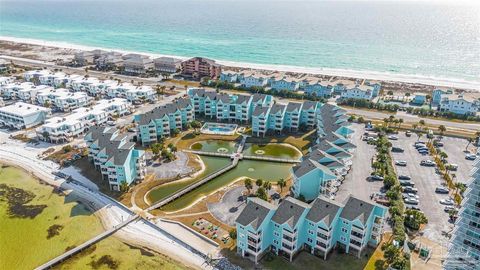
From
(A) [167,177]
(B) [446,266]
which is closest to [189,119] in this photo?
(A) [167,177]

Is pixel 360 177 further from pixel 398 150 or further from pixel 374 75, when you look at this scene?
pixel 374 75

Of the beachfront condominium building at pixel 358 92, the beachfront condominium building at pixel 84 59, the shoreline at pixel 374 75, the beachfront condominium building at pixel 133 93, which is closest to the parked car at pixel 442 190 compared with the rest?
the beachfront condominium building at pixel 358 92

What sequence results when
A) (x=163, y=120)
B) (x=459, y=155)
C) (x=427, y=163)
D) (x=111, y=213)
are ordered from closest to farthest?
(x=111, y=213)
(x=427, y=163)
(x=459, y=155)
(x=163, y=120)

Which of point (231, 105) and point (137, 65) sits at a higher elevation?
point (137, 65)

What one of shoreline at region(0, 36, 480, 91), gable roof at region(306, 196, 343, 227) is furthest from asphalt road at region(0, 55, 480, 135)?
gable roof at region(306, 196, 343, 227)

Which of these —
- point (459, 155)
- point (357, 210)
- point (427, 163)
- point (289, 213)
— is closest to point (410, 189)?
point (427, 163)

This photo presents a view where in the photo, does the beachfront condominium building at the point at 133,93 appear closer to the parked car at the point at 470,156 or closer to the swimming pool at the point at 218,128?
the swimming pool at the point at 218,128

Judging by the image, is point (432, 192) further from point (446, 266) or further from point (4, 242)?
point (4, 242)
